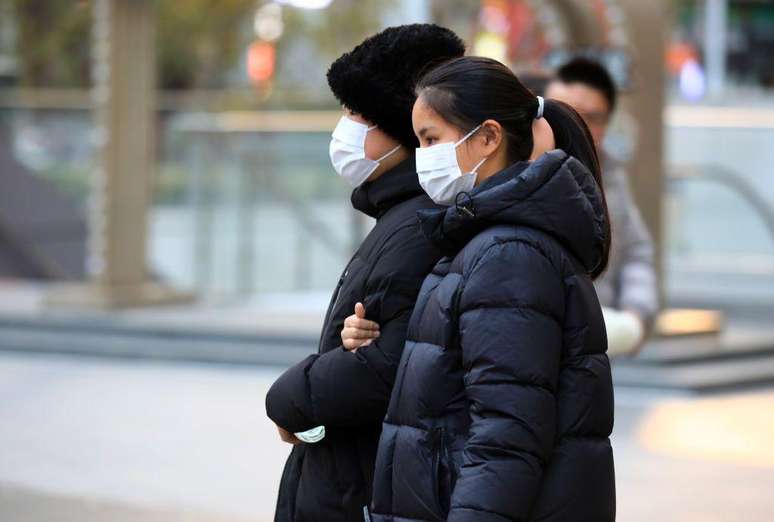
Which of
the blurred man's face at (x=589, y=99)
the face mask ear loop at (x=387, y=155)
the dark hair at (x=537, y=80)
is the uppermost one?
the dark hair at (x=537, y=80)

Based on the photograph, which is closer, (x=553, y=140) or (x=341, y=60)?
(x=553, y=140)

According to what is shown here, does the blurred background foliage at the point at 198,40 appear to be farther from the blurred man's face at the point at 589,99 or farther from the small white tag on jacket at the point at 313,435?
the small white tag on jacket at the point at 313,435

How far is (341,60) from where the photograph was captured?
11.2ft

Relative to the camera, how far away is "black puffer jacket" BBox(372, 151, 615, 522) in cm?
275

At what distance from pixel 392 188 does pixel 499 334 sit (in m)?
0.72

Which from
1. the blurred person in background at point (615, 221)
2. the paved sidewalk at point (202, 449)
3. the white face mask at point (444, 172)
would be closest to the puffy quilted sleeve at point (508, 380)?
the white face mask at point (444, 172)

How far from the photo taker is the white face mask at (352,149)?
3.42m

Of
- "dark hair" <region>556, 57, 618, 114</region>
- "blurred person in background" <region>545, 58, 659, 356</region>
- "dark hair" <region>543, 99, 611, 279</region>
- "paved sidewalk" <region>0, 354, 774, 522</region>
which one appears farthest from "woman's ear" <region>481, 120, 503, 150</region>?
"paved sidewalk" <region>0, 354, 774, 522</region>

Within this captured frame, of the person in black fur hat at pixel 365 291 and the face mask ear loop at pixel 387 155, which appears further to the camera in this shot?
the face mask ear loop at pixel 387 155

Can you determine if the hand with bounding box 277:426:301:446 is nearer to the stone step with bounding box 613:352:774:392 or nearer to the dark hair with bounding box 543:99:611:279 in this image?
the dark hair with bounding box 543:99:611:279

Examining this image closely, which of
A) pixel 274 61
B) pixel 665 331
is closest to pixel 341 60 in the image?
pixel 665 331

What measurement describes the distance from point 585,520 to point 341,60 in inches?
45.5

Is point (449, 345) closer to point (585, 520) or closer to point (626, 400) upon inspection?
point (585, 520)

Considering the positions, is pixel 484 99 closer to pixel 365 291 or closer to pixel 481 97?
pixel 481 97
